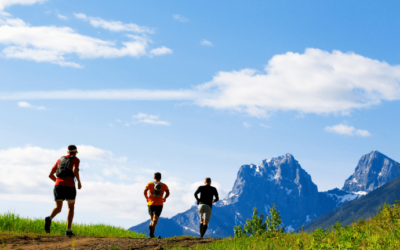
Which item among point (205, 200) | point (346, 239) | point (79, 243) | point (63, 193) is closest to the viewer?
point (346, 239)

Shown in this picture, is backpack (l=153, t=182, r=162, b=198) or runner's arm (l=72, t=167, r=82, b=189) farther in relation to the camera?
backpack (l=153, t=182, r=162, b=198)

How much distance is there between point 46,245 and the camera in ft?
35.1

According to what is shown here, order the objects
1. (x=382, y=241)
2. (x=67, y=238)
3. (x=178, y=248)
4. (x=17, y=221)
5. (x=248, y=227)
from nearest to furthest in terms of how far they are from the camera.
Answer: (x=382, y=241) → (x=178, y=248) → (x=67, y=238) → (x=17, y=221) → (x=248, y=227)

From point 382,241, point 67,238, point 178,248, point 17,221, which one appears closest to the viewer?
point 382,241

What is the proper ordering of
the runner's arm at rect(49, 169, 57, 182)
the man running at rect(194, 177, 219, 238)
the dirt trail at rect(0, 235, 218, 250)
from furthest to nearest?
the man running at rect(194, 177, 219, 238)
the runner's arm at rect(49, 169, 57, 182)
the dirt trail at rect(0, 235, 218, 250)

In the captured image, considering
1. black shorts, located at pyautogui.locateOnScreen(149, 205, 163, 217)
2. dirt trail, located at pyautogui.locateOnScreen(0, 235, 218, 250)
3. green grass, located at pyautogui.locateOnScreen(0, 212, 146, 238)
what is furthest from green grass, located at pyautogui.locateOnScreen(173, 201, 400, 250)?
green grass, located at pyautogui.locateOnScreen(0, 212, 146, 238)

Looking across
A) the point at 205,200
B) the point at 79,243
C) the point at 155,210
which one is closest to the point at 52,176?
the point at 79,243

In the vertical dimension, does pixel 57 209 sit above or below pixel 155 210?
below

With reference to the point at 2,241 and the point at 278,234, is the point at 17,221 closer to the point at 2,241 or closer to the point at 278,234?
the point at 2,241

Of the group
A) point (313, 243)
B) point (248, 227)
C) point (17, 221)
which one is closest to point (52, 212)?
point (17, 221)

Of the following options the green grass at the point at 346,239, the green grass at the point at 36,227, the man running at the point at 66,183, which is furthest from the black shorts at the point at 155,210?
the green grass at the point at 346,239

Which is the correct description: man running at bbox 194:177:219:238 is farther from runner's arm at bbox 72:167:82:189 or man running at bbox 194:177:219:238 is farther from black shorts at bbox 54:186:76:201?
black shorts at bbox 54:186:76:201

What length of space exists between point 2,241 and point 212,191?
7.82 metres

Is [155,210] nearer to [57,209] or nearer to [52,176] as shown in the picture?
[57,209]
